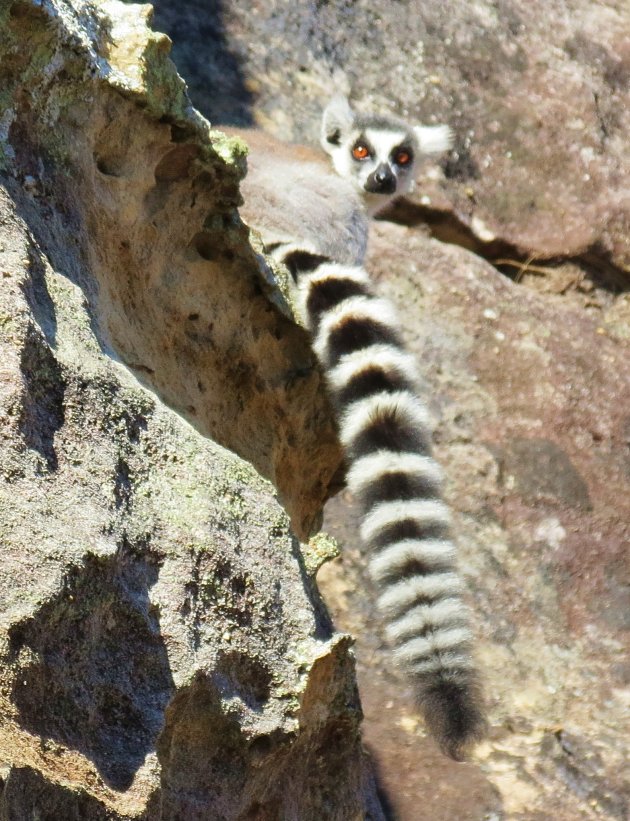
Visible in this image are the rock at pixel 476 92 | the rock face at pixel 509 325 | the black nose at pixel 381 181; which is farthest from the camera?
the rock at pixel 476 92

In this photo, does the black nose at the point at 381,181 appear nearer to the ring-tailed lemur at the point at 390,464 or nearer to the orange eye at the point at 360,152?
the orange eye at the point at 360,152

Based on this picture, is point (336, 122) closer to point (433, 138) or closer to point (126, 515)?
point (433, 138)

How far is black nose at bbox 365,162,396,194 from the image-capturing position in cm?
505

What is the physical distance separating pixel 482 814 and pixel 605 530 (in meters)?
1.58

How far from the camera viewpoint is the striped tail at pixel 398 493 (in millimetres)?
2529

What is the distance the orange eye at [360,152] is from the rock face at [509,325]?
371 millimetres

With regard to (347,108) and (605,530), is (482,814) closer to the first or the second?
(605,530)

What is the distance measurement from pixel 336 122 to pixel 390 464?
279 cm

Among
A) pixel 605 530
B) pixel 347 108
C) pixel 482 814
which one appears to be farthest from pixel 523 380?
pixel 482 814

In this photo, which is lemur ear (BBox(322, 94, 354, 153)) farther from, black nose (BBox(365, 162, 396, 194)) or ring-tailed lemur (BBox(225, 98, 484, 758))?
ring-tailed lemur (BBox(225, 98, 484, 758))

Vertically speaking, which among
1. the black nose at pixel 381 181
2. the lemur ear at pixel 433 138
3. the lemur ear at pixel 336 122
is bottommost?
the black nose at pixel 381 181

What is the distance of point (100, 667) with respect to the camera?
153cm

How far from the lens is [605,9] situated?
6.49 m

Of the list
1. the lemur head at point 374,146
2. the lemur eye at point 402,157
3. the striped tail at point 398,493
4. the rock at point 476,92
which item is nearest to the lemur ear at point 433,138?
the lemur head at point 374,146
